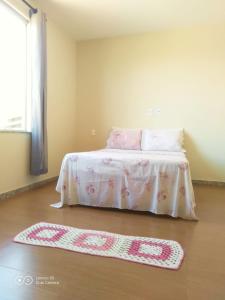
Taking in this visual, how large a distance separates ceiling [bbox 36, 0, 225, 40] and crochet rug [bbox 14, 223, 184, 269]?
2.87m

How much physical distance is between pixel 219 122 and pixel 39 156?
2.82 meters

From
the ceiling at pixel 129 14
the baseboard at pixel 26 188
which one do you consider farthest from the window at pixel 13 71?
the baseboard at pixel 26 188

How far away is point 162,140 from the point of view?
12.5 ft

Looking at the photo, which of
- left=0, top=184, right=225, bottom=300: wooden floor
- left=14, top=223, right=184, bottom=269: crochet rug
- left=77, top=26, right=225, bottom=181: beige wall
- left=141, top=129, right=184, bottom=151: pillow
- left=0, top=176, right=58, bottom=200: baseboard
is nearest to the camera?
Answer: left=0, top=184, right=225, bottom=300: wooden floor

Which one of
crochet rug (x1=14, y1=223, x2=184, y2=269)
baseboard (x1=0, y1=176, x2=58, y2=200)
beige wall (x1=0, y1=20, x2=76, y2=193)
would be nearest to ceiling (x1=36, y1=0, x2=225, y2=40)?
beige wall (x1=0, y1=20, x2=76, y2=193)

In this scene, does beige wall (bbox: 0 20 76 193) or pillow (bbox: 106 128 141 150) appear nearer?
beige wall (bbox: 0 20 76 193)

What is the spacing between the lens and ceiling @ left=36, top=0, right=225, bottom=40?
10.3ft

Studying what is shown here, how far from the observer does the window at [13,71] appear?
2.93m

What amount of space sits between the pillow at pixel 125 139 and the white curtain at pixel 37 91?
46.9 inches

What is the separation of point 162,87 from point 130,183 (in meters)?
2.22

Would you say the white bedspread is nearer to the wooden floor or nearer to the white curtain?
the wooden floor

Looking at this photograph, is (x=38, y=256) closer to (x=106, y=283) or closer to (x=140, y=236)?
(x=106, y=283)

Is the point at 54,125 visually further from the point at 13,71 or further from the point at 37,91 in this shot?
the point at 13,71

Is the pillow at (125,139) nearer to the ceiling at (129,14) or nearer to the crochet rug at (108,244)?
the ceiling at (129,14)
